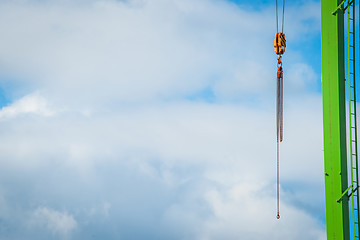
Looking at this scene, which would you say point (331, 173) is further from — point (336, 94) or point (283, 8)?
point (283, 8)

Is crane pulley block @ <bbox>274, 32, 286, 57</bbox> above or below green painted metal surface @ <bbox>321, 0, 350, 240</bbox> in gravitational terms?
above

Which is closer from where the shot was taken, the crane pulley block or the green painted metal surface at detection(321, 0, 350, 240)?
the green painted metal surface at detection(321, 0, 350, 240)

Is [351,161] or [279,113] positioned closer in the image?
[351,161]

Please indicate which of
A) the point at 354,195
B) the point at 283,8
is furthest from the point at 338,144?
the point at 283,8

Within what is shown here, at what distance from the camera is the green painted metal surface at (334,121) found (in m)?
8.52

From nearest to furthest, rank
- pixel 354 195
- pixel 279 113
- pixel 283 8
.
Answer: pixel 354 195 → pixel 279 113 → pixel 283 8

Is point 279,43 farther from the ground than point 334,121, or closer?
farther from the ground

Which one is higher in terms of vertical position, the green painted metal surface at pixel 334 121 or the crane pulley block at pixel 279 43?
the crane pulley block at pixel 279 43

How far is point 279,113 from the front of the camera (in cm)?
912

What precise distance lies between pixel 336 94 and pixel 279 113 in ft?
3.57

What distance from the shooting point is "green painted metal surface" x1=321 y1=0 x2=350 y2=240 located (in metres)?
8.52

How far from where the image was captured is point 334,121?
8.65m

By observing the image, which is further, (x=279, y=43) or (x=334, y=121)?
(x=279, y=43)

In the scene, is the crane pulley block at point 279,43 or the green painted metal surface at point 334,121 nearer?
Result: the green painted metal surface at point 334,121
